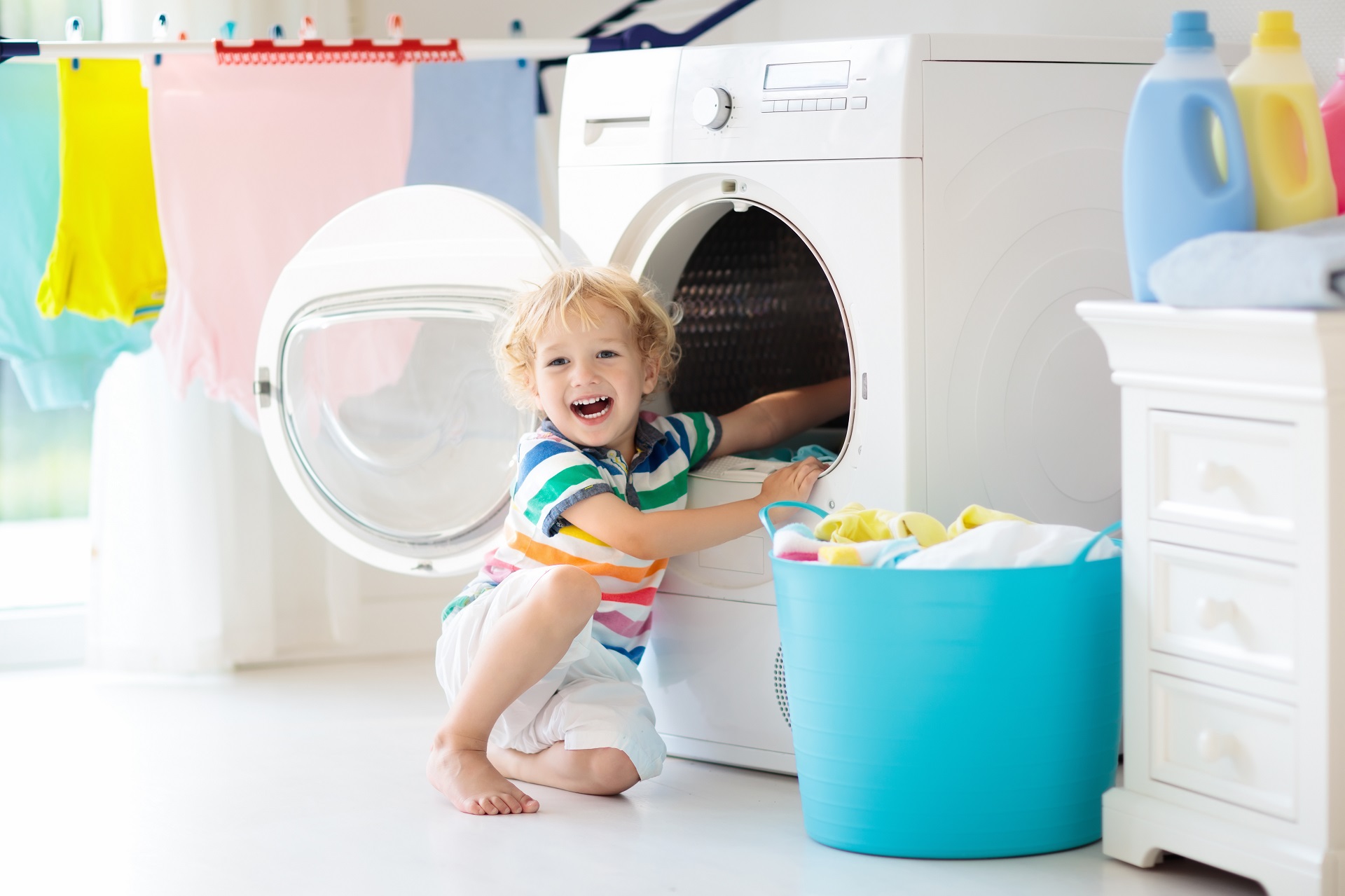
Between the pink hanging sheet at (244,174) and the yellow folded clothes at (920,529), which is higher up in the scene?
the pink hanging sheet at (244,174)

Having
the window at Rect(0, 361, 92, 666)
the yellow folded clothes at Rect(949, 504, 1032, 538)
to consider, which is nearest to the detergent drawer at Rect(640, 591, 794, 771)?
the yellow folded clothes at Rect(949, 504, 1032, 538)

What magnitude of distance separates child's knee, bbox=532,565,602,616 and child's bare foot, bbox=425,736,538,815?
0.72 feet

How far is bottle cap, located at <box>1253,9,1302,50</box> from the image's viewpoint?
1.56 meters

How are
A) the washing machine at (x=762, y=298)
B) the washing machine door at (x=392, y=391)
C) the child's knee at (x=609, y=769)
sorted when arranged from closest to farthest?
the washing machine at (x=762, y=298) → the child's knee at (x=609, y=769) → the washing machine door at (x=392, y=391)

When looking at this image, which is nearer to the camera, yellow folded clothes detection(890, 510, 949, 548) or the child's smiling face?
yellow folded clothes detection(890, 510, 949, 548)

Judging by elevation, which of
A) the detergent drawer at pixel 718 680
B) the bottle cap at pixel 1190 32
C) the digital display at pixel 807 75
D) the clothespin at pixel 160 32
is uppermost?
the clothespin at pixel 160 32

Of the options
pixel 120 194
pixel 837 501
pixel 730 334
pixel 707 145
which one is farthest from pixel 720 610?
pixel 120 194

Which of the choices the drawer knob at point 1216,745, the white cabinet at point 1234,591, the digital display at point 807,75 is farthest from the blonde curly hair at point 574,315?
the drawer knob at point 1216,745

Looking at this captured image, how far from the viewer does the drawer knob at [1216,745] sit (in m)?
1.53

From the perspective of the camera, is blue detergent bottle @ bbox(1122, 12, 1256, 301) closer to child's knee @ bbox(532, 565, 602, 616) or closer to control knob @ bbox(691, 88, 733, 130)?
control knob @ bbox(691, 88, 733, 130)

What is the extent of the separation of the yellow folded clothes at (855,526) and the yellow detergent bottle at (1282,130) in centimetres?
52

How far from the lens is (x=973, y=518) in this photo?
1.71 metres

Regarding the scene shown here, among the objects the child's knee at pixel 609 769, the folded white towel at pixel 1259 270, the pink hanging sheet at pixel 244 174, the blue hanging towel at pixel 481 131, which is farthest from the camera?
the blue hanging towel at pixel 481 131

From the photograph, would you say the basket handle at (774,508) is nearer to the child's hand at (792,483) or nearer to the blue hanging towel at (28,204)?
the child's hand at (792,483)
